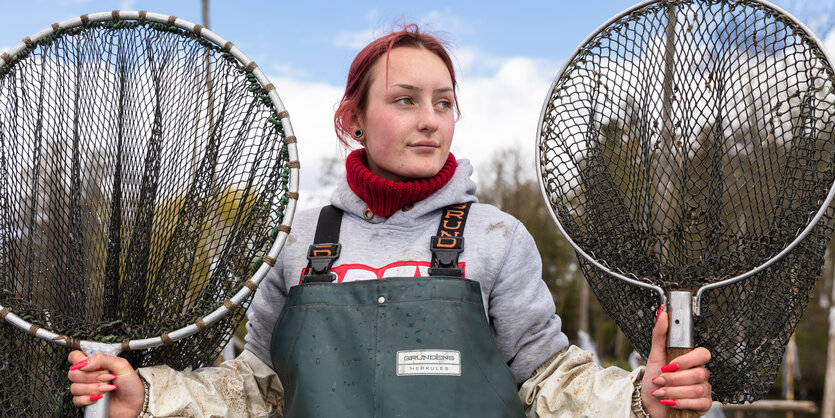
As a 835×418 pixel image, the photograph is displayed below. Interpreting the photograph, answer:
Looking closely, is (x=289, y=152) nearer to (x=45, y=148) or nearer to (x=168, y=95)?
(x=168, y=95)

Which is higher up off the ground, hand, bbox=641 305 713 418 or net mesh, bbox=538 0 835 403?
net mesh, bbox=538 0 835 403

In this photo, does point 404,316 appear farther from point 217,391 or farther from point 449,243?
point 217,391

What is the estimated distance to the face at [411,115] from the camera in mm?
2729

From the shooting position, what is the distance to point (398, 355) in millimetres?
2434

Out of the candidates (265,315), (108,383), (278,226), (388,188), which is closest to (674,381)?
(388,188)

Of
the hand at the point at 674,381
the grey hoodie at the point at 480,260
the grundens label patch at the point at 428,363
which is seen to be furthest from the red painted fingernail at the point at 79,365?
the hand at the point at 674,381

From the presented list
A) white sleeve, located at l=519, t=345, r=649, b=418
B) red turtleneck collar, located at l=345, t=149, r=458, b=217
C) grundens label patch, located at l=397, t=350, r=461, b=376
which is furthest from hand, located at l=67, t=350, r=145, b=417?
white sleeve, located at l=519, t=345, r=649, b=418

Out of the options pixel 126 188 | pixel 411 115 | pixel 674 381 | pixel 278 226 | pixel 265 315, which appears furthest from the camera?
pixel 265 315

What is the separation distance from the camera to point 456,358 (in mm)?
2465

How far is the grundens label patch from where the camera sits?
7.96 feet

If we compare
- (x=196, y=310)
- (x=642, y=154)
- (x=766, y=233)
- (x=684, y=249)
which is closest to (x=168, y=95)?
(x=196, y=310)

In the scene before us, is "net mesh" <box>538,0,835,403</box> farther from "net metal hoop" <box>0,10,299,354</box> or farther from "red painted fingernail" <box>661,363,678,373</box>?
"net metal hoop" <box>0,10,299,354</box>

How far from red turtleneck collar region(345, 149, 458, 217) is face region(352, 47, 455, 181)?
0.15ft

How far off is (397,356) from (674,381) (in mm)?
927
